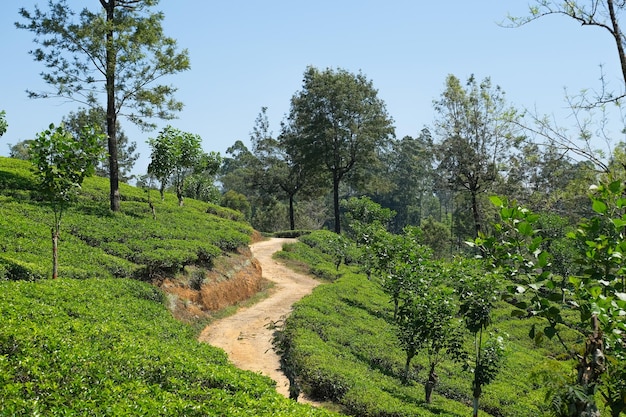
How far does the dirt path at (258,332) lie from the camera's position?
14456 millimetres

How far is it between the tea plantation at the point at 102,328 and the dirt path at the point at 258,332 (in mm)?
2600

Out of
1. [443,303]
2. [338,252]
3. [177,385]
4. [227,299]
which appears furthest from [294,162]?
[177,385]

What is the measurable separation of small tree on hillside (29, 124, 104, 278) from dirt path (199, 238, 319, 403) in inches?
244

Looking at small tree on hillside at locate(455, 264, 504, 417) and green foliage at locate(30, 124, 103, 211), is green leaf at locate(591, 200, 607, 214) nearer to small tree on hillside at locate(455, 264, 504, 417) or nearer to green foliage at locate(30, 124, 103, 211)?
small tree on hillside at locate(455, 264, 504, 417)

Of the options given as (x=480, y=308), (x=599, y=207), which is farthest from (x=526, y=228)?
(x=480, y=308)

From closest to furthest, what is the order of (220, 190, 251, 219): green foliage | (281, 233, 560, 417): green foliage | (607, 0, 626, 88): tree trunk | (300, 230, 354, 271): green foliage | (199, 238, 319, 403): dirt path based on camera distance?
(607, 0, 626, 88): tree trunk < (281, 233, 560, 417): green foliage < (199, 238, 319, 403): dirt path < (300, 230, 354, 271): green foliage < (220, 190, 251, 219): green foliage

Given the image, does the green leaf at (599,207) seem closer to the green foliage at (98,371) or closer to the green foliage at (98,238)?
the green foliage at (98,371)

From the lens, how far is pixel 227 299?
2008 cm

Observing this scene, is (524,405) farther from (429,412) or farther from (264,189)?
(264,189)

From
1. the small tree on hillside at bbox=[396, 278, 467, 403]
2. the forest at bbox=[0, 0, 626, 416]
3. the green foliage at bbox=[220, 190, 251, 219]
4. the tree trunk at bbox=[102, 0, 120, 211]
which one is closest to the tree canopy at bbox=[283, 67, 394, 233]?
the forest at bbox=[0, 0, 626, 416]

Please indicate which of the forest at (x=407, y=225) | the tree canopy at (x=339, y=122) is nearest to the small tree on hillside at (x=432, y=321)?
the forest at (x=407, y=225)

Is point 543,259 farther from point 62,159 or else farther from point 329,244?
Answer: point 329,244

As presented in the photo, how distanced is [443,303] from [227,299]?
10.7 m

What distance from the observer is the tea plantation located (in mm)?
6070
